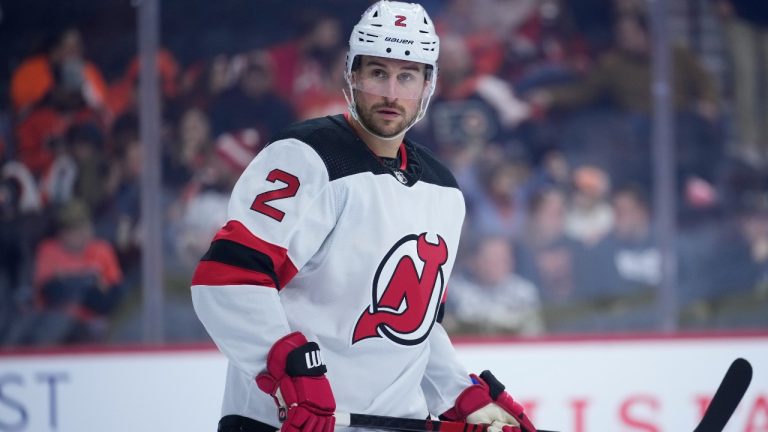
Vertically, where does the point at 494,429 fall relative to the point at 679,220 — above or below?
below

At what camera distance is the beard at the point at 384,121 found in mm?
1982

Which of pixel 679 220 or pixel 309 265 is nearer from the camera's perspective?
pixel 309 265

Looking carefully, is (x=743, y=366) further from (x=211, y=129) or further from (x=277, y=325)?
(x=211, y=129)

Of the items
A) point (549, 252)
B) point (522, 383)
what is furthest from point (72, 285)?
point (522, 383)

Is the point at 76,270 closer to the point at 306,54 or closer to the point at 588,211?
the point at 306,54

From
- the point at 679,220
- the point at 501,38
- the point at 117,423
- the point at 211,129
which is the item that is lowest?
the point at 117,423

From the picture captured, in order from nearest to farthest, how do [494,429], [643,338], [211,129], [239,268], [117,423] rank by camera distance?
[239,268] < [494,429] < [117,423] < [643,338] < [211,129]

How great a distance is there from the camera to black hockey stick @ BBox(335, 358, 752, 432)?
76.0 inches

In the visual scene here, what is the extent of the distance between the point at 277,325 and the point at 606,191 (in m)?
3.29

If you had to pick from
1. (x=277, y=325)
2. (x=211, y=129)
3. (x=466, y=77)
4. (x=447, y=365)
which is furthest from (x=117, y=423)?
Result: (x=466, y=77)

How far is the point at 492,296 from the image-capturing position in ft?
15.5

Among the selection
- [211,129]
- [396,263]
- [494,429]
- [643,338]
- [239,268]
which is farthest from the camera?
[211,129]

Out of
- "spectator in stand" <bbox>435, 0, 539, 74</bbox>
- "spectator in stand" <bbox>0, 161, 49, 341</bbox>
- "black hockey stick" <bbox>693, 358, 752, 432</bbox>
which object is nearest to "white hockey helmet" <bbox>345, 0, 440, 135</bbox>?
"black hockey stick" <bbox>693, 358, 752, 432</bbox>

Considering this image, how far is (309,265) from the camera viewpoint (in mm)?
1925
